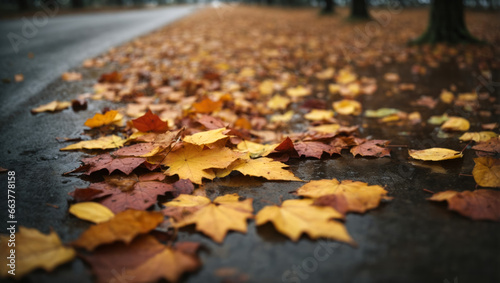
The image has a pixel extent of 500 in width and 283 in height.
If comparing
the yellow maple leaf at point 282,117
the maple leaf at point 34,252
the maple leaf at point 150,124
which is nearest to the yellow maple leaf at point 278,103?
the yellow maple leaf at point 282,117

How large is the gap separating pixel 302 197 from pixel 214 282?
488 mm

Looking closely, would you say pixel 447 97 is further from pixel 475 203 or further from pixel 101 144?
pixel 101 144

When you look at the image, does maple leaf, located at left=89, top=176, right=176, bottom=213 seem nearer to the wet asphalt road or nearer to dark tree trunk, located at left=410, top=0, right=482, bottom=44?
the wet asphalt road

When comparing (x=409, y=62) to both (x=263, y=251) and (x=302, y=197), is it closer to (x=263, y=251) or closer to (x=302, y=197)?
(x=302, y=197)

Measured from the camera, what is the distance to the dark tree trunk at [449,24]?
4.69 meters

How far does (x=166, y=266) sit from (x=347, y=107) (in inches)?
75.0

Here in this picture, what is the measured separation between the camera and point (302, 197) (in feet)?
3.64

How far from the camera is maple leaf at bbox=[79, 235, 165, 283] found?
2.47 ft

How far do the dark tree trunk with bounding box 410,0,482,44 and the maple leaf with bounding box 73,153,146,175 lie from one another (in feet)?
17.5

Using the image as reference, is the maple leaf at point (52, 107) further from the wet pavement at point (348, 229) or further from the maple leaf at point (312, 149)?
the maple leaf at point (312, 149)

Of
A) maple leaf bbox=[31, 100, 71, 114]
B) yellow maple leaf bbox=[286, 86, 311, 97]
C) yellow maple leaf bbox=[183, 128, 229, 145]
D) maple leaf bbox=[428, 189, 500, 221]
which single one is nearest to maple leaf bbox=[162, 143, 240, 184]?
yellow maple leaf bbox=[183, 128, 229, 145]

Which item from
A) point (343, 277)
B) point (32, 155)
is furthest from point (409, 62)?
point (32, 155)

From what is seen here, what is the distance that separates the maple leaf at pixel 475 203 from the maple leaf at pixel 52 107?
2323 mm

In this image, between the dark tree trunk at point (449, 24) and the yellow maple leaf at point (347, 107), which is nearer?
the yellow maple leaf at point (347, 107)
